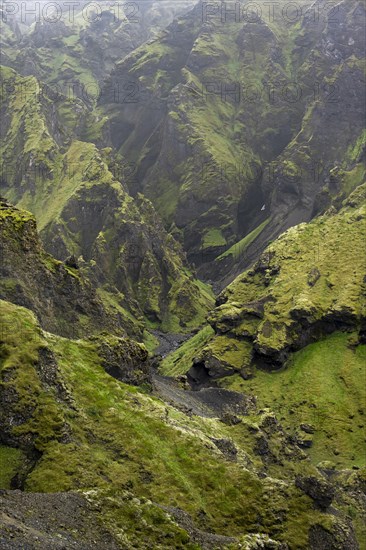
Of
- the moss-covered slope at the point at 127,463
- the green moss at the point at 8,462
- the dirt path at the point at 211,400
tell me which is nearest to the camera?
the green moss at the point at 8,462

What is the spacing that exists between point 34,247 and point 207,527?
105 meters

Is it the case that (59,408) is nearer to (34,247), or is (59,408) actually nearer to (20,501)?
(20,501)

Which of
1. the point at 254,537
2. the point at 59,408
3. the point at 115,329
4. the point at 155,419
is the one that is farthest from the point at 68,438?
the point at 115,329

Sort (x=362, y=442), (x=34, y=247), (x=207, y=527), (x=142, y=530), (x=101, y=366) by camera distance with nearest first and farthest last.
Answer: (x=142, y=530), (x=207, y=527), (x=101, y=366), (x=34, y=247), (x=362, y=442)

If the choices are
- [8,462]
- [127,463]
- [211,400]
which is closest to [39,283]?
[211,400]

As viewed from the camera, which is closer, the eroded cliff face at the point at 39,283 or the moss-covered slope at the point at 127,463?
Result: the moss-covered slope at the point at 127,463

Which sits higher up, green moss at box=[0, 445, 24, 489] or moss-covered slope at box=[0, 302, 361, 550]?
moss-covered slope at box=[0, 302, 361, 550]

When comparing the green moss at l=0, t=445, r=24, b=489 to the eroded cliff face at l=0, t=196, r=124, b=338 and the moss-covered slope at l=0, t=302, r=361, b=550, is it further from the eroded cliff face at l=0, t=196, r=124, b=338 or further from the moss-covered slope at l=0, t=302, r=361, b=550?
the eroded cliff face at l=0, t=196, r=124, b=338

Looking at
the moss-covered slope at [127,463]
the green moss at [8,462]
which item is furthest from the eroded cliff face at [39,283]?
the green moss at [8,462]

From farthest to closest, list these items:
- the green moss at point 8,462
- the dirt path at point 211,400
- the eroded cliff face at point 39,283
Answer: the eroded cliff face at point 39,283 < the dirt path at point 211,400 < the green moss at point 8,462

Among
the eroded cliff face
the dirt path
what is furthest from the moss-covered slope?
the eroded cliff face

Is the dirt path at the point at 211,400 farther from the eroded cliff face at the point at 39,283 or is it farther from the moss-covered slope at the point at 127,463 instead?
the moss-covered slope at the point at 127,463

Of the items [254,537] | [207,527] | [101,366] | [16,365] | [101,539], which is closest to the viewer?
[101,539]

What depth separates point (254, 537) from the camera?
68.2 meters
